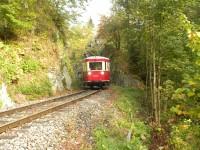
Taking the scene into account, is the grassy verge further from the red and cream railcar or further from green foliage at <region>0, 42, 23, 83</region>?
the red and cream railcar

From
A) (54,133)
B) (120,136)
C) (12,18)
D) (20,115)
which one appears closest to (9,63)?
(12,18)

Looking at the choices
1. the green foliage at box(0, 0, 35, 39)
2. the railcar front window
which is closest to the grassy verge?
the green foliage at box(0, 0, 35, 39)

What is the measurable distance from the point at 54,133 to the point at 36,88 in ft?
34.9

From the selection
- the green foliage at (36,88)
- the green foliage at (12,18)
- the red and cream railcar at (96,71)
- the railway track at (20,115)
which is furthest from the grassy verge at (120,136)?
the red and cream railcar at (96,71)

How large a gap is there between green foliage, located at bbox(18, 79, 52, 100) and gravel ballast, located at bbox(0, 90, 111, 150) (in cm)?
625

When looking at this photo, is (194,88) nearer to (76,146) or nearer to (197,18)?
(76,146)

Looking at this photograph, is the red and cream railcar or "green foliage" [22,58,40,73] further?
the red and cream railcar

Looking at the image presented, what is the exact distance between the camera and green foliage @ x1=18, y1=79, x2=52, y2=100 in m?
18.0

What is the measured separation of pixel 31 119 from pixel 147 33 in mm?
8761

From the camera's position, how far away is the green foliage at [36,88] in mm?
17969

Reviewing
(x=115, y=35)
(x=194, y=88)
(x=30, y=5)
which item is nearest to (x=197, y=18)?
(x=30, y=5)

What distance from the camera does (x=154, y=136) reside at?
14336 millimetres

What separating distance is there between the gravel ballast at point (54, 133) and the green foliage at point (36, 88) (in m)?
6.25

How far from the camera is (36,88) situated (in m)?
19.2
